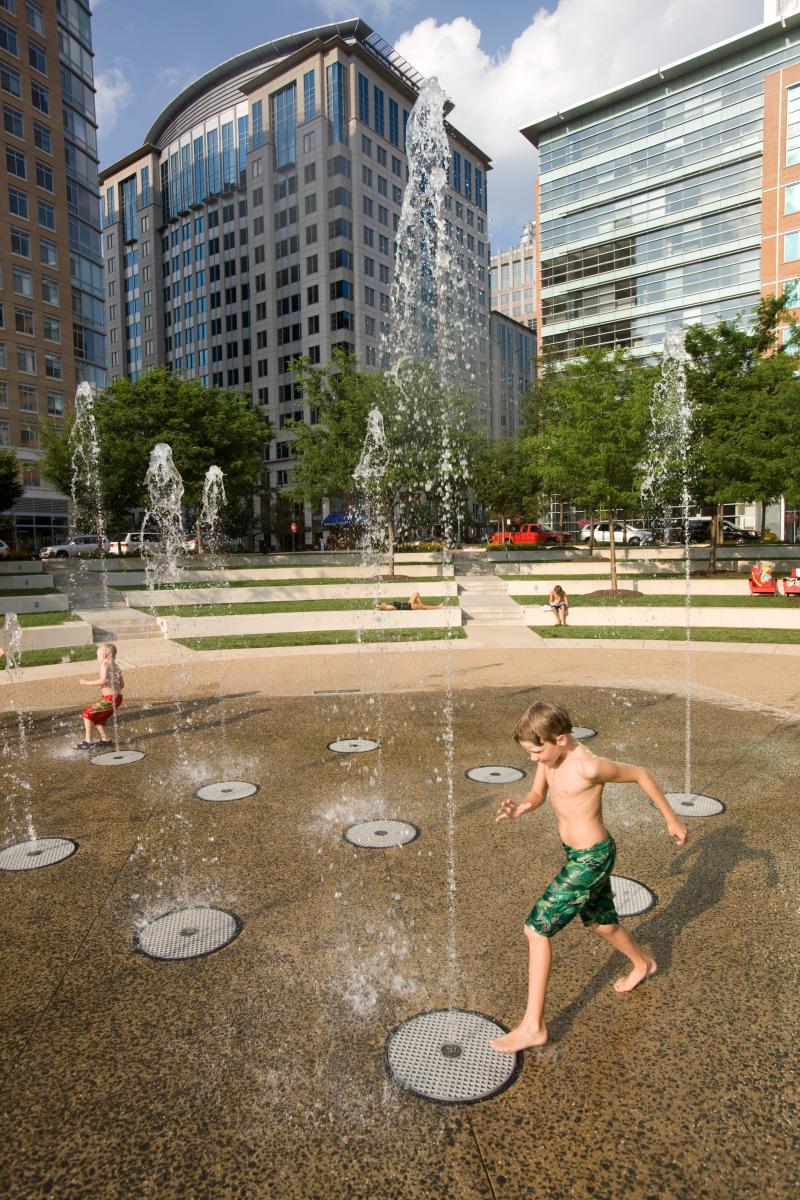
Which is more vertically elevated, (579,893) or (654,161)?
(654,161)

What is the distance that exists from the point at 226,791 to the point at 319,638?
9.64m

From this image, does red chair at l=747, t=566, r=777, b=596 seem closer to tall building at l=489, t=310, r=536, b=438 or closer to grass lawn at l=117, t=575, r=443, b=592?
grass lawn at l=117, t=575, r=443, b=592

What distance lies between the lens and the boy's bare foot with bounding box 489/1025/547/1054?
3.17 m

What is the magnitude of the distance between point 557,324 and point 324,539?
97.8ft

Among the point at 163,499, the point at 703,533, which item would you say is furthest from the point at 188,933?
the point at 703,533

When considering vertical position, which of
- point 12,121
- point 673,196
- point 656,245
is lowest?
point 656,245

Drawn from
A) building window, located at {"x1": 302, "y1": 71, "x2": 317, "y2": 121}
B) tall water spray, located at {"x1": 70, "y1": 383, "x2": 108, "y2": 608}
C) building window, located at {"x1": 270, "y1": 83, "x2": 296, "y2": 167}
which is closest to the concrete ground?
tall water spray, located at {"x1": 70, "y1": 383, "x2": 108, "y2": 608}

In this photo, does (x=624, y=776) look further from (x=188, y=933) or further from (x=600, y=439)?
(x=600, y=439)

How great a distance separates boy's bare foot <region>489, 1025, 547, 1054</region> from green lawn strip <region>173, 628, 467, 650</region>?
12.0 metres

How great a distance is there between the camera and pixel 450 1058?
3.15 metres

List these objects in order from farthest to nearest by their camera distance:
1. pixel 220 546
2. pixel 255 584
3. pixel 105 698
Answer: pixel 220 546, pixel 255 584, pixel 105 698

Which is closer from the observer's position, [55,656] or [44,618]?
[55,656]

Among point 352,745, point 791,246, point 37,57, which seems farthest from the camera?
point 37,57

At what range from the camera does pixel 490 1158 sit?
2.65m
